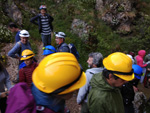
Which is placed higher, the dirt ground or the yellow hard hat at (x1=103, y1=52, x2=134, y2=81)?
the yellow hard hat at (x1=103, y1=52, x2=134, y2=81)

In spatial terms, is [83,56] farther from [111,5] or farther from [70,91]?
[70,91]

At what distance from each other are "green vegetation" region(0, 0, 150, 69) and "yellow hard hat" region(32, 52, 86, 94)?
16.1ft

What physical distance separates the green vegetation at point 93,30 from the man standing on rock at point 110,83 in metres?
4.29

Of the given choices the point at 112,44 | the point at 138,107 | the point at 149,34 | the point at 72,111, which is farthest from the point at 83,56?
the point at 149,34

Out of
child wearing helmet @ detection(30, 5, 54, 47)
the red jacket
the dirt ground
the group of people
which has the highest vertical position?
child wearing helmet @ detection(30, 5, 54, 47)

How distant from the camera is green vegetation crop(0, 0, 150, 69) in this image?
23.8 feet

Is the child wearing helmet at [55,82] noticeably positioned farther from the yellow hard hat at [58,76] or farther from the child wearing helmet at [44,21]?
the child wearing helmet at [44,21]

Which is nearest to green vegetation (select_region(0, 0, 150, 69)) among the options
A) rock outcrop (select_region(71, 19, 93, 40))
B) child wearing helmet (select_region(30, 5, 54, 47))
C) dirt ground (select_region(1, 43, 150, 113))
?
rock outcrop (select_region(71, 19, 93, 40))

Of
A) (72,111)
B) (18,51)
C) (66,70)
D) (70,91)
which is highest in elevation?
(66,70)

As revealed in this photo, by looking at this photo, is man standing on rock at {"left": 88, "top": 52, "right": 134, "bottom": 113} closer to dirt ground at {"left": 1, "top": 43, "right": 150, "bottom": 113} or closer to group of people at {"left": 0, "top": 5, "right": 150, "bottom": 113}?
group of people at {"left": 0, "top": 5, "right": 150, "bottom": 113}

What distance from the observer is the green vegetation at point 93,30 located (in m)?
7.26

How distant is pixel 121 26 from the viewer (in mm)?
8398

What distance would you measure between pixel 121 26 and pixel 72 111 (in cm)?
689

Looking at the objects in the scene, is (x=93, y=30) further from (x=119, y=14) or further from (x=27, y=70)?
(x=27, y=70)
